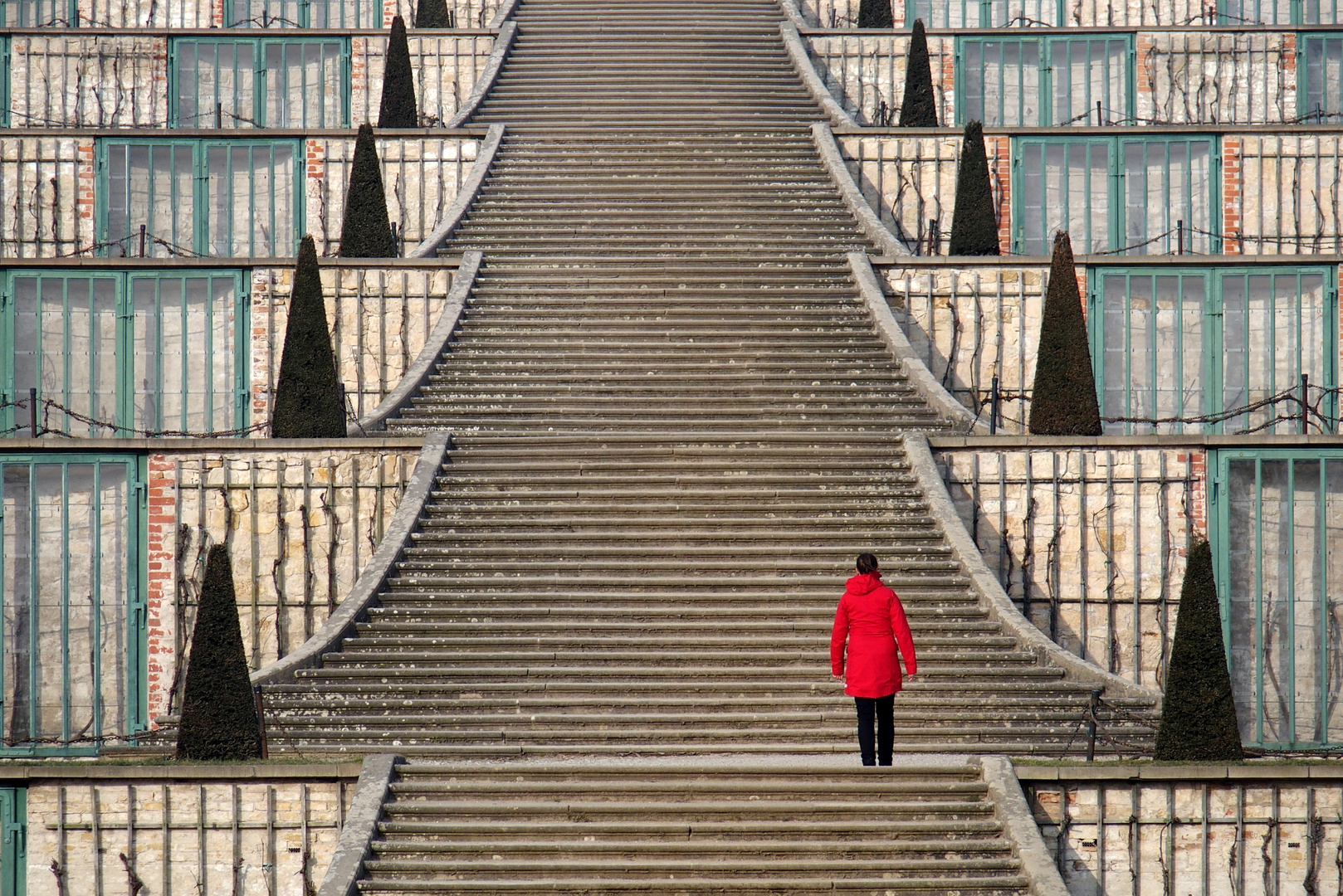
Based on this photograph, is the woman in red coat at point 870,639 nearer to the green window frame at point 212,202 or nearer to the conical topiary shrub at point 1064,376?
the conical topiary shrub at point 1064,376

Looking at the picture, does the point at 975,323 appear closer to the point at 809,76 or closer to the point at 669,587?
the point at 669,587

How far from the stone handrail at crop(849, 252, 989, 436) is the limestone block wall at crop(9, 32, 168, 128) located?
40.6ft

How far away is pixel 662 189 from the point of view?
71.6ft

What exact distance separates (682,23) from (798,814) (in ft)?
58.7

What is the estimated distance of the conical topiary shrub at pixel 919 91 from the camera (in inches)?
922

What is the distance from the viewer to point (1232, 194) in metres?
22.4

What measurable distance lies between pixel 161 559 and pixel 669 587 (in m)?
5.24

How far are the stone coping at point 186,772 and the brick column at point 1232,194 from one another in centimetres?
1511

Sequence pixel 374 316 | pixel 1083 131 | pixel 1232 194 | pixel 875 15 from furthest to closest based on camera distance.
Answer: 1. pixel 875 15
2. pixel 1083 131
3. pixel 1232 194
4. pixel 374 316

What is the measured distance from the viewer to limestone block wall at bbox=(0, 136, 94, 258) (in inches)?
886

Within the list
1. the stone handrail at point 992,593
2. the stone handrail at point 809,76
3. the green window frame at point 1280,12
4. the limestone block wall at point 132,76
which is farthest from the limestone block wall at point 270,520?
the green window frame at point 1280,12

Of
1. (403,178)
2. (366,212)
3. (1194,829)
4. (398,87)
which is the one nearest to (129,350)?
(366,212)

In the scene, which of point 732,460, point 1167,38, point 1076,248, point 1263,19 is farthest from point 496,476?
point 1263,19

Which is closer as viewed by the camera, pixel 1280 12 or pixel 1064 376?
pixel 1064 376
